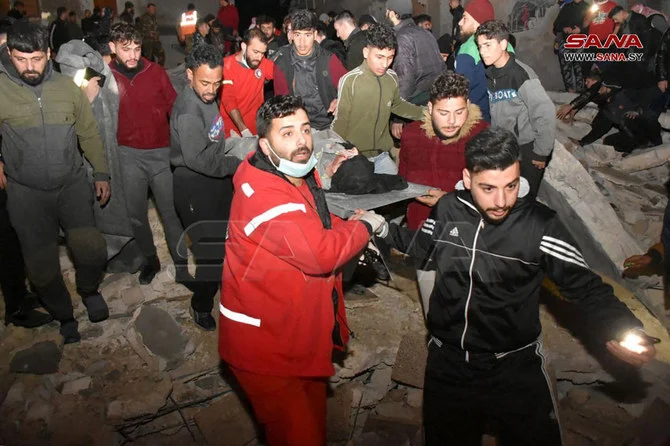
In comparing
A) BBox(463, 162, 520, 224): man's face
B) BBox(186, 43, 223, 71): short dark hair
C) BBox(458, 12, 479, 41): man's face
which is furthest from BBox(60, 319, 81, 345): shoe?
BBox(458, 12, 479, 41): man's face

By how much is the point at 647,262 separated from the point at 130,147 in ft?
16.7

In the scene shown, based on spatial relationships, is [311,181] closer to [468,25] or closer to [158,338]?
[158,338]

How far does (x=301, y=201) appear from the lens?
284cm

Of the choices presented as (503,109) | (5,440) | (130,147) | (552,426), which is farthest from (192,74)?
(552,426)

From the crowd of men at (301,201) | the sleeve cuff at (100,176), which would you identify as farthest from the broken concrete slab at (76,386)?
the sleeve cuff at (100,176)

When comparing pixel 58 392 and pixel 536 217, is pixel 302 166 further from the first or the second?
pixel 58 392

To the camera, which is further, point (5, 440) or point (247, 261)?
point (5, 440)

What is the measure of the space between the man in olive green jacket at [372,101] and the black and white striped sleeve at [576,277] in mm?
2318

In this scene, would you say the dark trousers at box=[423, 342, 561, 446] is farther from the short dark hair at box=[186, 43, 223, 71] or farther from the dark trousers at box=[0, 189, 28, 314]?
the dark trousers at box=[0, 189, 28, 314]

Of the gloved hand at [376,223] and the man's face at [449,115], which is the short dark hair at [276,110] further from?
the man's face at [449,115]

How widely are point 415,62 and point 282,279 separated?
389cm

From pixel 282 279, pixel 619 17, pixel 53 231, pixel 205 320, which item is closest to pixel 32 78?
pixel 53 231

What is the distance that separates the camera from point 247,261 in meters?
2.82

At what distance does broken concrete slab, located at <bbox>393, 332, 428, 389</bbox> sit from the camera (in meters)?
4.49
